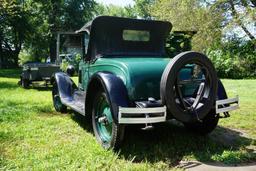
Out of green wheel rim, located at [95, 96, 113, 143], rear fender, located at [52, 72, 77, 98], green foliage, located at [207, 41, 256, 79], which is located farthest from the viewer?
green foliage, located at [207, 41, 256, 79]

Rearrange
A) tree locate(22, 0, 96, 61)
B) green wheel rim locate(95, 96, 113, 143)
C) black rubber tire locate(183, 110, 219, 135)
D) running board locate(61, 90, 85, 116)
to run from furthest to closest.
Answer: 1. tree locate(22, 0, 96, 61)
2. running board locate(61, 90, 85, 116)
3. black rubber tire locate(183, 110, 219, 135)
4. green wheel rim locate(95, 96, 113, 143)

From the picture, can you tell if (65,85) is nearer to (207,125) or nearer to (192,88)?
(192,88)

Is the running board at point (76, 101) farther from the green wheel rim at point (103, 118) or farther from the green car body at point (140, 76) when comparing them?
the green car body at point (140, 76)

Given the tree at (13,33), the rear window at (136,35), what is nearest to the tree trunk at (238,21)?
the rear window at (136,35)

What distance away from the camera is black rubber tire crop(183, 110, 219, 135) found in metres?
4.82

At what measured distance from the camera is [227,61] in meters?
19.1

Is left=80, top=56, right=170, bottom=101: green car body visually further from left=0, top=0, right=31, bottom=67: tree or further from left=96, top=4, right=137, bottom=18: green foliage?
left=96, top=4, right=137, bottom=18: green foliage

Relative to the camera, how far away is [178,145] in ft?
15.2

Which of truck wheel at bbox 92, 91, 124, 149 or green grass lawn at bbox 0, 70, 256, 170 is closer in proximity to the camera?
green grass lawn at bbox 0, 70, 256, 170

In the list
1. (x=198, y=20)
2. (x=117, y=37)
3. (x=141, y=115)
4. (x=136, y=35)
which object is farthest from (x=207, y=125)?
(x=198, y=20)

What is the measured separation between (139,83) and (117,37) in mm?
1509

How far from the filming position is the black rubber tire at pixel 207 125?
4817 millimetres

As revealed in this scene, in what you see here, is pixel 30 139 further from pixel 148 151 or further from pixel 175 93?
pixel 175 93

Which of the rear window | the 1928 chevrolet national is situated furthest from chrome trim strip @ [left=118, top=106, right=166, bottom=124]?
the rear window
